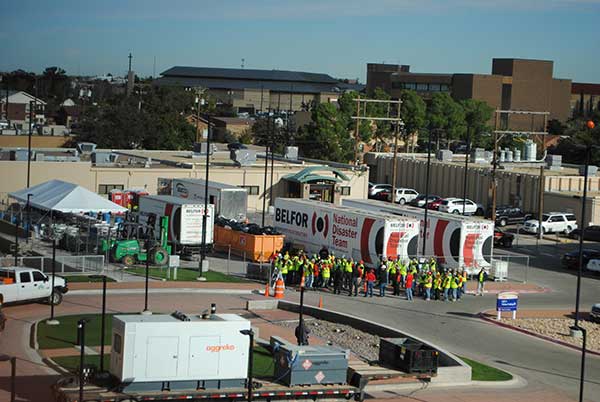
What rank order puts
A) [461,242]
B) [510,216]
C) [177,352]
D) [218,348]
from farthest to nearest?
[510,216]
[461,242]
[218,348]
[177,352]

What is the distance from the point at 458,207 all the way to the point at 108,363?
155ft

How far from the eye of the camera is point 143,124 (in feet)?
360

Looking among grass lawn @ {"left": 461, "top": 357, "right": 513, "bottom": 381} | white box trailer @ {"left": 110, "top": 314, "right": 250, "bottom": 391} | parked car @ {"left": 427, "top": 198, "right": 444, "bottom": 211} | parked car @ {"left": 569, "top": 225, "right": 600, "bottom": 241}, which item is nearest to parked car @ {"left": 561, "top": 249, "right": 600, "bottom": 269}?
parked car @ {"left": 569, "top": 225, "right": 600, "bottom": 241}

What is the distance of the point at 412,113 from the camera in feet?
370

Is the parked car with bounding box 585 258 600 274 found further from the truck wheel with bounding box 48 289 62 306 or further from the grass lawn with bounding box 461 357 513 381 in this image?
the truck wheel with bounding box 48 289 62 306

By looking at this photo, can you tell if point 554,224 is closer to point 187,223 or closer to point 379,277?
point 379,277

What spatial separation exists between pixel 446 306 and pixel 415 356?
12458 millimetres

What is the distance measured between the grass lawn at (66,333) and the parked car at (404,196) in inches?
1780

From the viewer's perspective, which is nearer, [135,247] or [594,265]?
[135,247]

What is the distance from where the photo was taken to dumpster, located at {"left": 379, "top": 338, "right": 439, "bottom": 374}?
91.6ft

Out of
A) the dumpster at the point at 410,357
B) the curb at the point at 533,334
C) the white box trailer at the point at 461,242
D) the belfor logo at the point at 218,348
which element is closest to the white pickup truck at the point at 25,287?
the belfor logo at the point at 218,348

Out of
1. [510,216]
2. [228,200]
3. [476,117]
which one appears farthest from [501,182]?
[476,117]

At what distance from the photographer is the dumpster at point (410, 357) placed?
27.9m

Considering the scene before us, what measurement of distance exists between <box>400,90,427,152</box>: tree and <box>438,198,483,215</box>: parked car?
40482 millimetres
